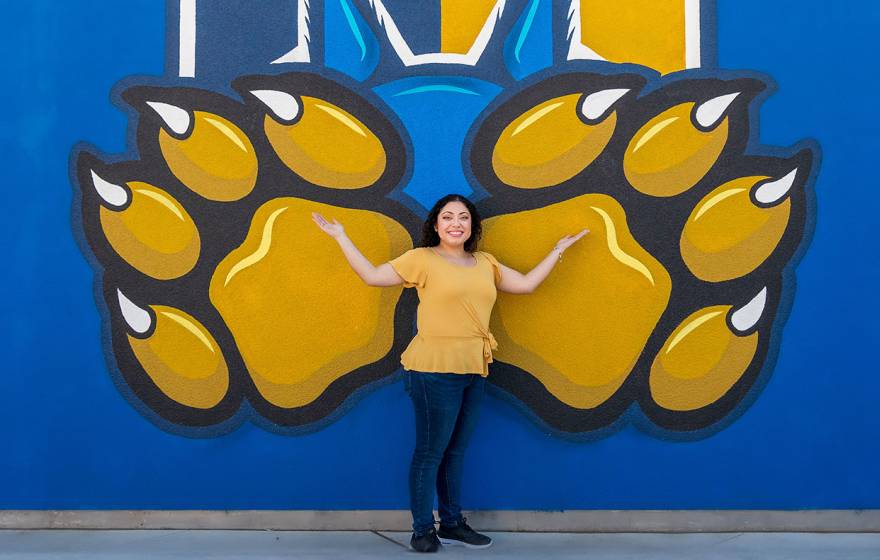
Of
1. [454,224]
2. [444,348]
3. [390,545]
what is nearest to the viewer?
[444,348]

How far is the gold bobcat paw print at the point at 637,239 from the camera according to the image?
145 inches

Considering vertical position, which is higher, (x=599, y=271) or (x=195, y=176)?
(x=195, y=176)

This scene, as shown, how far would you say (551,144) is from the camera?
3730mm

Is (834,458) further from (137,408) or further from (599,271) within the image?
(137,408)

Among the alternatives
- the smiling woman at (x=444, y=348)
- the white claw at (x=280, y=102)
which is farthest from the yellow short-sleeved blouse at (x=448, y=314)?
the white claw at (x=280, y=102)

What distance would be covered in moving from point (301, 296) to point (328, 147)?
750mm

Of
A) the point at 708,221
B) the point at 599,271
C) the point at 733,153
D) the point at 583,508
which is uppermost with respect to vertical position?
the point at 733,153

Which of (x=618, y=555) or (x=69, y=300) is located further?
(x=69, y=300)

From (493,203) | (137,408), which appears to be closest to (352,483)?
(137,408)

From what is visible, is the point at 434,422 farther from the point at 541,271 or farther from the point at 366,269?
the point at 541,271

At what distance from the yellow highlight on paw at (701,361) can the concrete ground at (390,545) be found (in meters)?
0.66

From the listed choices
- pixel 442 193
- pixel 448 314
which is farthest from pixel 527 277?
pixel 442 193

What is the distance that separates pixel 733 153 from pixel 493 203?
120cm

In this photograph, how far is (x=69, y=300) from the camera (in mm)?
3723
